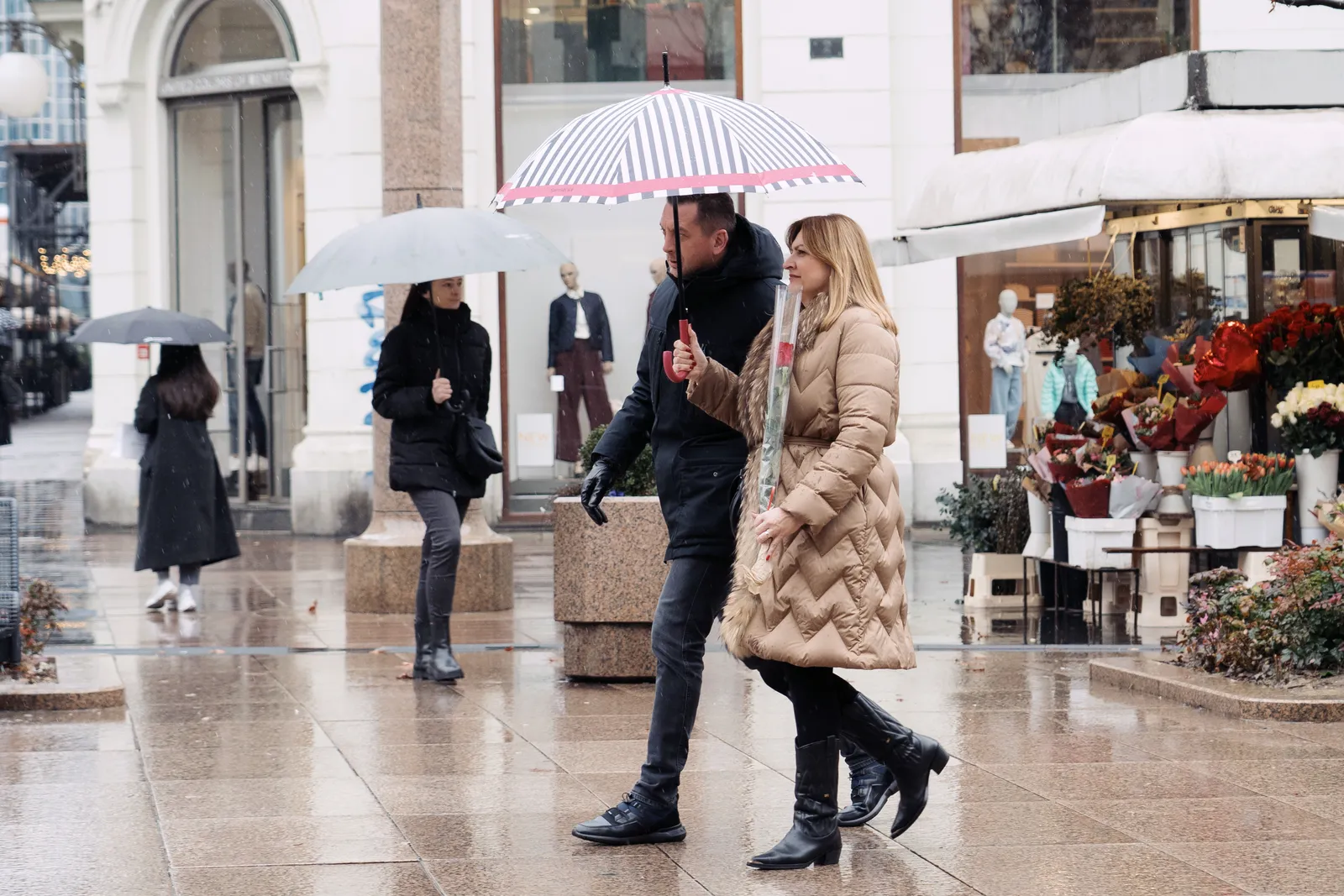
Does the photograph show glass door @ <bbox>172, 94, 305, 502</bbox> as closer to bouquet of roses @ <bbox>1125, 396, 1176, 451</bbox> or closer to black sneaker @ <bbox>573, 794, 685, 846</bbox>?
bouquet of roses @ <bbox>1125, 396, 1176, 451</bbox>

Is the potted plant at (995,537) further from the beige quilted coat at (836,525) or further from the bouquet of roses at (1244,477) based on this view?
the beige quilted coat at (836,525)

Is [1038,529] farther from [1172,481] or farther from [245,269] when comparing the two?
[245,269]

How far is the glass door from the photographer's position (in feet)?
61.7

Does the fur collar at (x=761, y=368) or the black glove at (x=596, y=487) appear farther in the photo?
the black glove at (x=596, y=487)

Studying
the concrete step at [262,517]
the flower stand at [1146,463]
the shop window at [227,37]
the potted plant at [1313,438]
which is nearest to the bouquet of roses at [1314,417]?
the potted plant at [1313,438]

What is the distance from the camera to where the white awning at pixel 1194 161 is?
9.76m

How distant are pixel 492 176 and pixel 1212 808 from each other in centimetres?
1262

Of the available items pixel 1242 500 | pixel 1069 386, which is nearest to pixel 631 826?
pixel 1242 500

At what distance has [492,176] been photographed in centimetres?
1775

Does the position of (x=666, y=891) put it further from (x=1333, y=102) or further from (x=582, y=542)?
(x=1333, y=102)

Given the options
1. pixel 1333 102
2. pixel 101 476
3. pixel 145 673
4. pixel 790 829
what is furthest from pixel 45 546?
pixel 790 829

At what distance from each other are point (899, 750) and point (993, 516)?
20.7ft

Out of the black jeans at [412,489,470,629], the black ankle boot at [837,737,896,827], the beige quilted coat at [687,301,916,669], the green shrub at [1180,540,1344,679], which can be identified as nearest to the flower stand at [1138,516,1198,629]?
the green shrub at [1180,540,1344,679]

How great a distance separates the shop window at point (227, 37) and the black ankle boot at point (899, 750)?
14.2 meters
